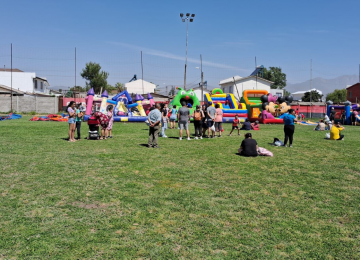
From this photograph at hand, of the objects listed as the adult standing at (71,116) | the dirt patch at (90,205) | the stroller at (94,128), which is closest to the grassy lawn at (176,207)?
the dirt patch at (90,205)

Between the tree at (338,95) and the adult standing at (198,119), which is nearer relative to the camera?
the adult standing at (198,119)

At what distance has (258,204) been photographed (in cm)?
538

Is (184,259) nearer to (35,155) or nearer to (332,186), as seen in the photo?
(332,186)

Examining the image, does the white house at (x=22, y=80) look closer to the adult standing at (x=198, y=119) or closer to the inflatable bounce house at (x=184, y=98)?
the inflatable bounce house at (x=184, y=98)

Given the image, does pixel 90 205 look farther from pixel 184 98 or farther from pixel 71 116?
pixel 184 98

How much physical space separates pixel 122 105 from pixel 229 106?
888 cm

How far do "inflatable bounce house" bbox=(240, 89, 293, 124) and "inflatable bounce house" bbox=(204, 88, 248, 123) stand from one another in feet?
2.41

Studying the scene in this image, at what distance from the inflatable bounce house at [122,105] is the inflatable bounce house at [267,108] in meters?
8.18

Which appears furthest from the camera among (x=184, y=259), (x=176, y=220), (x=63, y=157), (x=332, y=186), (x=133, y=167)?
(x=63, y=157)

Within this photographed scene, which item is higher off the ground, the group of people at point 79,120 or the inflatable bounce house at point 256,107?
the inflatable bounce house at point 256,107

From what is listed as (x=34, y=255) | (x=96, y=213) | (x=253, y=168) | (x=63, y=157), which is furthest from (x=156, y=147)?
(x=34, y=255)

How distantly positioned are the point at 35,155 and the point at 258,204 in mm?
6689

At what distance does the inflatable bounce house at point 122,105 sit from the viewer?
953 inches

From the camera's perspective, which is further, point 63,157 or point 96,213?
point 63,157
